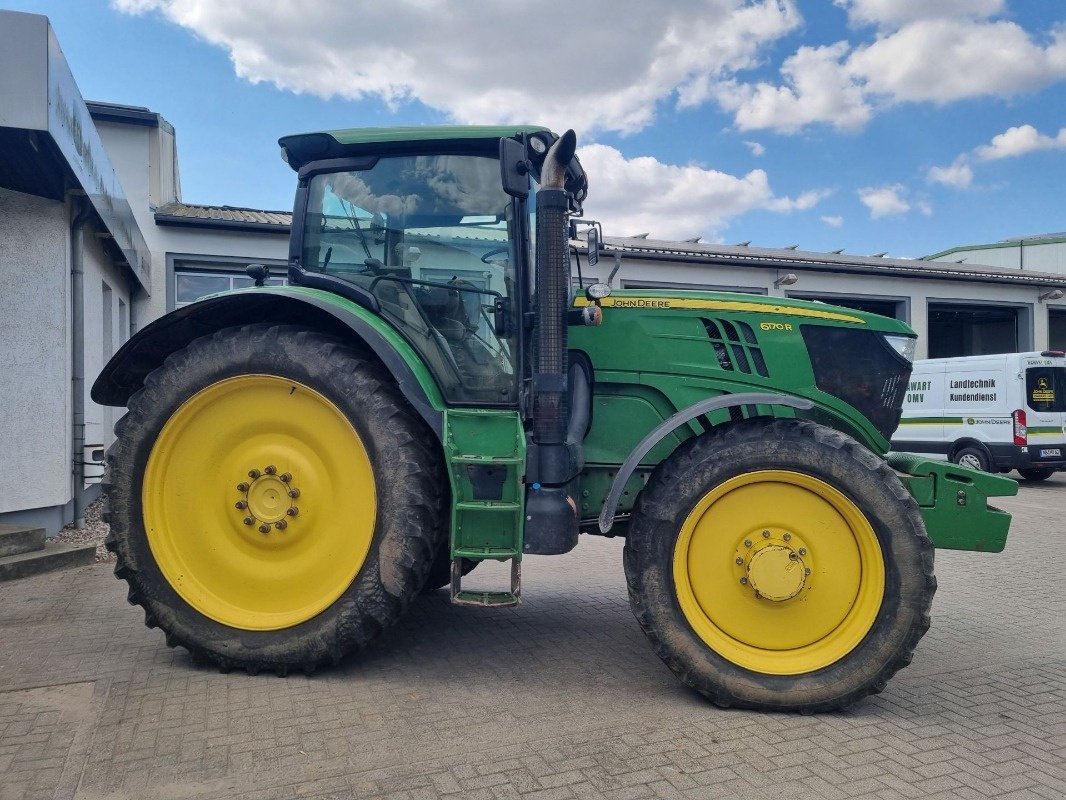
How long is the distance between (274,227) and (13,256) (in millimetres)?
7945

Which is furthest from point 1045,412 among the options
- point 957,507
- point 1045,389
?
point 957,507

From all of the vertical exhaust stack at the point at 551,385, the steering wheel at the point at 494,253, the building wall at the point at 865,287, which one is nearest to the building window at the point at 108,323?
the steering wheel at the point at 494,253

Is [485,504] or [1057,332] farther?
[1057,332]

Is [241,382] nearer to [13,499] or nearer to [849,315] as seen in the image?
[849,315]

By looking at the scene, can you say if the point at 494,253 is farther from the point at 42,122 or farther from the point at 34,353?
the point at 34,353

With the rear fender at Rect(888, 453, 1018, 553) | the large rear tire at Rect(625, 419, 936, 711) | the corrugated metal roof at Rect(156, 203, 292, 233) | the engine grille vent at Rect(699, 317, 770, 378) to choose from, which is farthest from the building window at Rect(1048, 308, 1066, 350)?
the large rear tire at Rect(625, 419, 936, 711)

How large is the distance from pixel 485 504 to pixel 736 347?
1.50 metres

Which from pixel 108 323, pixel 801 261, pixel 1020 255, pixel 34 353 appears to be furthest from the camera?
pixel 1020 255

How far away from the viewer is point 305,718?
3449mm

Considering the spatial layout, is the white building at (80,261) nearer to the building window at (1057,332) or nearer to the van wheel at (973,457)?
the van wheel at (973,457)

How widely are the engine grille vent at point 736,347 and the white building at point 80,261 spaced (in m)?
0.62

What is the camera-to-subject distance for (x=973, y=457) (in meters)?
13.8

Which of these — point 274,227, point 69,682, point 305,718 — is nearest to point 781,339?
point 305,718

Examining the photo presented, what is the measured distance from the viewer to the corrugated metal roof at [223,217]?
14680 mm
